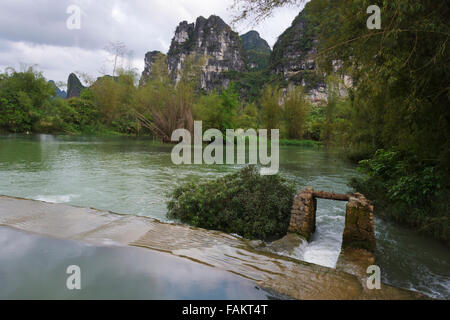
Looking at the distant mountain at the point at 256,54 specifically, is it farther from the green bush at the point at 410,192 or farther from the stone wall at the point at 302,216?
the stone wall at the point at 302,216

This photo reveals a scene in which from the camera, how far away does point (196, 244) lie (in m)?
2.12

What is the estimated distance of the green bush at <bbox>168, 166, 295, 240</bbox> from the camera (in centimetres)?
358

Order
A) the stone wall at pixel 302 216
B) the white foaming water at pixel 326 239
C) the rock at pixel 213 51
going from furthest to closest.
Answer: the rock at pixel 213 51
the stone wall at pixel 302 216
the white foaming water at pixel 326 239

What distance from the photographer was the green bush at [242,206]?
358 centimetres

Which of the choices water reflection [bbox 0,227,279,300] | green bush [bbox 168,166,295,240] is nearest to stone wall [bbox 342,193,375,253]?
green bush [bbox 168,166,295,240]

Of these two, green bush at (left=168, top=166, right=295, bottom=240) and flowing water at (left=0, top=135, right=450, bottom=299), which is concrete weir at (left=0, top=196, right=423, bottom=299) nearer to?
flowing water at (left=0, top=135, right=450, bottom=299)

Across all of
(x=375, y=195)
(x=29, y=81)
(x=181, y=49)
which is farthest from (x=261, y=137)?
(x=181, y=49)

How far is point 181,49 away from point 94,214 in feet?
338

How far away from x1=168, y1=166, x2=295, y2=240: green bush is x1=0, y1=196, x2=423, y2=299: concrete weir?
1.24 meters

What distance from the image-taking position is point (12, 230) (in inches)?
84.2

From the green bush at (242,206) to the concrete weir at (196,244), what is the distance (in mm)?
1242

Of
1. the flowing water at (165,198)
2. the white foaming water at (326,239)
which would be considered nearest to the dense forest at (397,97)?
the flowing water at (165,198)
